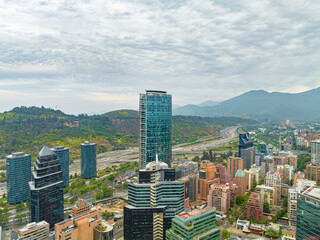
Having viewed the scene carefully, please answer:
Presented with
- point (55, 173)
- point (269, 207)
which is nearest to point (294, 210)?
point (269, 207)

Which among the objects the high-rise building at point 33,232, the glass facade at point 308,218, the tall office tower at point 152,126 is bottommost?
the high-rise building at point 33,232

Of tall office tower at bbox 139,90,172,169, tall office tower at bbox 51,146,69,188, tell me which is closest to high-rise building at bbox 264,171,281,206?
tall office tower at bbox 139,90,172,169

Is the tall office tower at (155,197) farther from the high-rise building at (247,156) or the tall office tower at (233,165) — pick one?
the high-rise building at (247,156)

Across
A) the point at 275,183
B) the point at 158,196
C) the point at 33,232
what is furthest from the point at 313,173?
the point at 33,232

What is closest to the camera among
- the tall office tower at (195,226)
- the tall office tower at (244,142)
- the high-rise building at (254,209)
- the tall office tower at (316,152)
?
the tall office tower at (195,226)

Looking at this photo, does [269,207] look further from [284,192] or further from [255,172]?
[255,172]

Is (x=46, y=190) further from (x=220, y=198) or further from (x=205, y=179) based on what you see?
(x=205, y=179)

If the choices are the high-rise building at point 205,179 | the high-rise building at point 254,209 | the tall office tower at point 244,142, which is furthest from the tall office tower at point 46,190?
the tall office tower at point 244,142

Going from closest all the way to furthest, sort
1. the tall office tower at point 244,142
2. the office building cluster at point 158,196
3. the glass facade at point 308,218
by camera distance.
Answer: the glass facade at point 308,218 → the office building cluster at point 158,196 → the tall office tower at point 244,142
